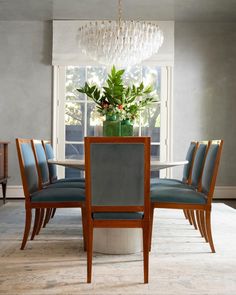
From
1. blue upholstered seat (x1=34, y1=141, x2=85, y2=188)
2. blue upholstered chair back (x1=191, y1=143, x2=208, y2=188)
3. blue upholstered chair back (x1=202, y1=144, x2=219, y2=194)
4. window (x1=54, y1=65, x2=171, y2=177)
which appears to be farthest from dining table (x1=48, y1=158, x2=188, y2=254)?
window (x1=54, y1=65, x2=171, y2=177)

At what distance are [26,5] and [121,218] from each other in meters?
4.26

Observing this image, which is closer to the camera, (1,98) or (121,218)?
(121,218)

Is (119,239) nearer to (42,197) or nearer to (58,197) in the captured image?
(58,197)

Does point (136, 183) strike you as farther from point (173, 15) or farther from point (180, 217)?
point (173, 15)

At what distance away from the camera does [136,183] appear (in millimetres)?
2506

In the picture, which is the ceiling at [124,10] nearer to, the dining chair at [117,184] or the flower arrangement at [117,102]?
the flower arrangement at [117,102]

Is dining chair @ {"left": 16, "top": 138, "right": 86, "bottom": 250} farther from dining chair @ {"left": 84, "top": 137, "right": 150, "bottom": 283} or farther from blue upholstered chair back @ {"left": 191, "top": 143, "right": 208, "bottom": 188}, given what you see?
blue upholstered chair back @ {"left": 191, "top": 143, "right": 208, "bottom": 188}

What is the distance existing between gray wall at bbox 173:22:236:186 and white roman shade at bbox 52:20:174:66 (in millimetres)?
182

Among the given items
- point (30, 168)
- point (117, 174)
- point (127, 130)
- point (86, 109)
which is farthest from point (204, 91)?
point (117, 174)

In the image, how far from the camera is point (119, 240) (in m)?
3.10

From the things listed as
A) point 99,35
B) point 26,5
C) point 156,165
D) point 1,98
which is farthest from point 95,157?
point 1,98

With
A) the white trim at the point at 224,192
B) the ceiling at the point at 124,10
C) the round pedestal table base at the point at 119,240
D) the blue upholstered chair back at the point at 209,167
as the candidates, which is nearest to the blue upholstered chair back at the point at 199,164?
the blue upholstered chair back at the point at 209,167

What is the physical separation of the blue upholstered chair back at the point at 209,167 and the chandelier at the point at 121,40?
175 cm

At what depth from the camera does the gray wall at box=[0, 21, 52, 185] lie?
6547mm
